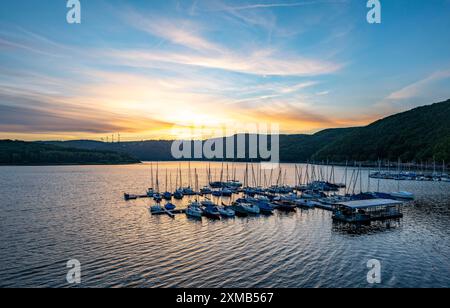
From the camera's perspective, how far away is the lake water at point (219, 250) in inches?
1066

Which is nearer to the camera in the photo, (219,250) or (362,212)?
(219,250)

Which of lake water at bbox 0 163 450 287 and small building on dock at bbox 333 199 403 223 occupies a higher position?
small building on dock at bbox 333 199 403 223

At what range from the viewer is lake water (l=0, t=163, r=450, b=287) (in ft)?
88.8

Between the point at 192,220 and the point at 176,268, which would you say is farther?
the point at 192,220

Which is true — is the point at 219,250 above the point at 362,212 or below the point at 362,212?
below

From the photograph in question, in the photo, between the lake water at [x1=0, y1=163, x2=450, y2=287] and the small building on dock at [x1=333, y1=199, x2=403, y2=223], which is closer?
the lake water at [x1=0, y1=163, x2=450, y2=287]

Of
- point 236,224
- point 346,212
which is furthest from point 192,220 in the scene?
point 346,212

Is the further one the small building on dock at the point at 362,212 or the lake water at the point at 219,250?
the small building on dock at the point at 362,212

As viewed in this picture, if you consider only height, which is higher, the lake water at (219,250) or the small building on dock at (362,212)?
the small building on dock at (362,212)

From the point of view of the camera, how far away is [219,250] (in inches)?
1382
